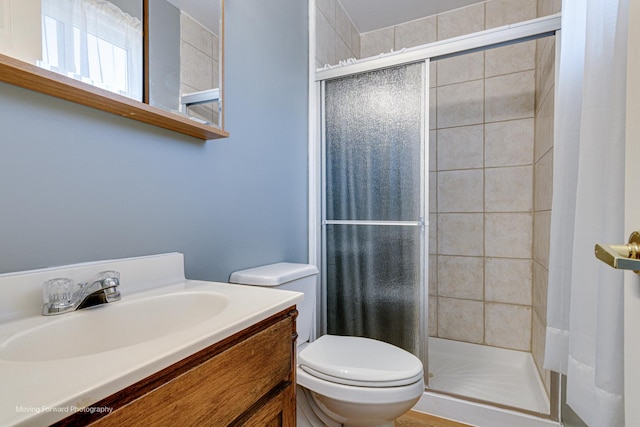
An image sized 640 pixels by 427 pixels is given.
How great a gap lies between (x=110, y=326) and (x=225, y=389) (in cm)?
34

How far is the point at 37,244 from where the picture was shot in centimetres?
75

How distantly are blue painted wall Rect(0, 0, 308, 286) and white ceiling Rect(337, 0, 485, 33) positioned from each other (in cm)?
67

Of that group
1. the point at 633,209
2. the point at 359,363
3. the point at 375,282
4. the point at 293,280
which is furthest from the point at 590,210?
the point at 375,282

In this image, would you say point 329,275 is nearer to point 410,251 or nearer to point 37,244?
point 410,251

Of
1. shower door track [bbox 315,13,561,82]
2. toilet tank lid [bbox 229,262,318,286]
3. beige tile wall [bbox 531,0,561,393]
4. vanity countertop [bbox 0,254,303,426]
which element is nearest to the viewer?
vanity countertop [bbox 0,254,303,426]

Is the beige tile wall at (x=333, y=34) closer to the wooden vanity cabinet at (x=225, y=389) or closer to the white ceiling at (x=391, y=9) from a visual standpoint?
the white ceiling at (x=391, y=9)

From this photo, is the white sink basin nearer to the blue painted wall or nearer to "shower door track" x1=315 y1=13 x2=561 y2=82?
the blue painted wall

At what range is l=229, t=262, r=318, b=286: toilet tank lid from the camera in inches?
49.1

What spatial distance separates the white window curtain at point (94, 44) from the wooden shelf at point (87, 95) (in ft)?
0.15

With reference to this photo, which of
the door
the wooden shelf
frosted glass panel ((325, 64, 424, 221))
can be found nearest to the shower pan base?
frosted glass panel ((325, 64, 424, 221))

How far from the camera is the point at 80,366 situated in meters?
0.45

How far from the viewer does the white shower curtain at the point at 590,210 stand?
69cm

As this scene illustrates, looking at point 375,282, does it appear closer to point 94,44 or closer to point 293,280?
point 293,280

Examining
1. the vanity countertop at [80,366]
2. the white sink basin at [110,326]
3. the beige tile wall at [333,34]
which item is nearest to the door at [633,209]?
the vanity countertop at [80,366]
